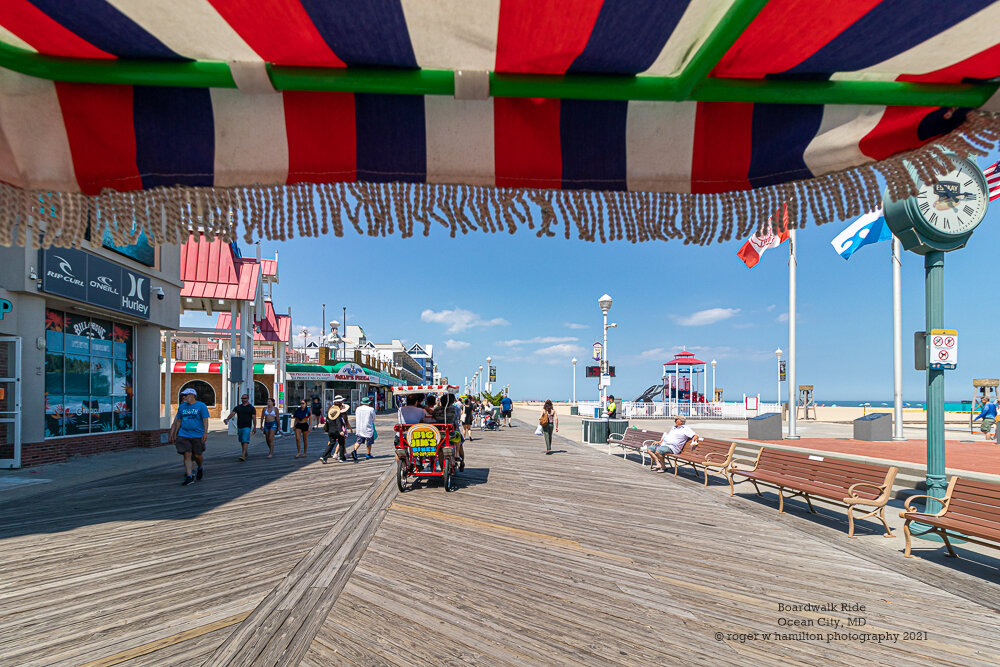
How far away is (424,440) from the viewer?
7.84 m

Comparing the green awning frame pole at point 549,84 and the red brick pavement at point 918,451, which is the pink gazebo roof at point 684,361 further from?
the green awning frame pole at point 549,84

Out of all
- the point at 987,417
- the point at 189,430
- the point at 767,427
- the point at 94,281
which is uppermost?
the point at 94,281

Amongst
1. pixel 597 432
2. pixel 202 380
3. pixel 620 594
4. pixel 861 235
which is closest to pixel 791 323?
pixel 861 235

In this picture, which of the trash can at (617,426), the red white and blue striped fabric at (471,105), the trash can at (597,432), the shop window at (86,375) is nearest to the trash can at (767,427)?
the trash can at (617,426)

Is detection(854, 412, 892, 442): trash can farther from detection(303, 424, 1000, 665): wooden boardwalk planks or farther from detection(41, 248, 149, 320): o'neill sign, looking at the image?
detection(41, 248, 149, 320): o'neill sign

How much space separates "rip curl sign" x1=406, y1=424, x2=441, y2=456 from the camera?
7.81m

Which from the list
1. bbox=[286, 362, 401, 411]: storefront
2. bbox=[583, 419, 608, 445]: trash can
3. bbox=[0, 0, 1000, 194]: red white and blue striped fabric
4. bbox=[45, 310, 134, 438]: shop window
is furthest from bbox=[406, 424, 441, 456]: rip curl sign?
bbox=[286, 362, 401, 411]: storefront

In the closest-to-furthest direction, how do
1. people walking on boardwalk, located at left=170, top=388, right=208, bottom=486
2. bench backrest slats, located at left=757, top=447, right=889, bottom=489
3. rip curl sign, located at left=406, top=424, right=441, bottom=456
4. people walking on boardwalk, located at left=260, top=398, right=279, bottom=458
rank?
bench backrest slats, located at left=757, top=447, right=889, bottom=489 < rip curl sign, located at left=406, top=424, right=441, bottom=456 < people walking on boardwalk, located at left=170, top=388, right=208, bottom=486 < people walking on boardwalk, located at left=260, top=398, right=279, bottom=458

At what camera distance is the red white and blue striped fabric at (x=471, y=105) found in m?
1.18

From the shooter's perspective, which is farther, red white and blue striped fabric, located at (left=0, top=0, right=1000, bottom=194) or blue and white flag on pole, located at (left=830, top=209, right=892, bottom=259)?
blue and white flag on pole, located at (left=830, top=209, right=892, bottom=259)

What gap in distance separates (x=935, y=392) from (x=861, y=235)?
716 centimetres

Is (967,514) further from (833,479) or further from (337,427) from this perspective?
(337,427)

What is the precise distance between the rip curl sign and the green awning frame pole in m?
6.90

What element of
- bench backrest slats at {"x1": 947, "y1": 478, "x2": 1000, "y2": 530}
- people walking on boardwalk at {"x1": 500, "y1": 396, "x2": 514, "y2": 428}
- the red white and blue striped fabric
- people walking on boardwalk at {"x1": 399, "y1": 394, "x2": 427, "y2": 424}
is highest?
the red white and blue striped fabric
